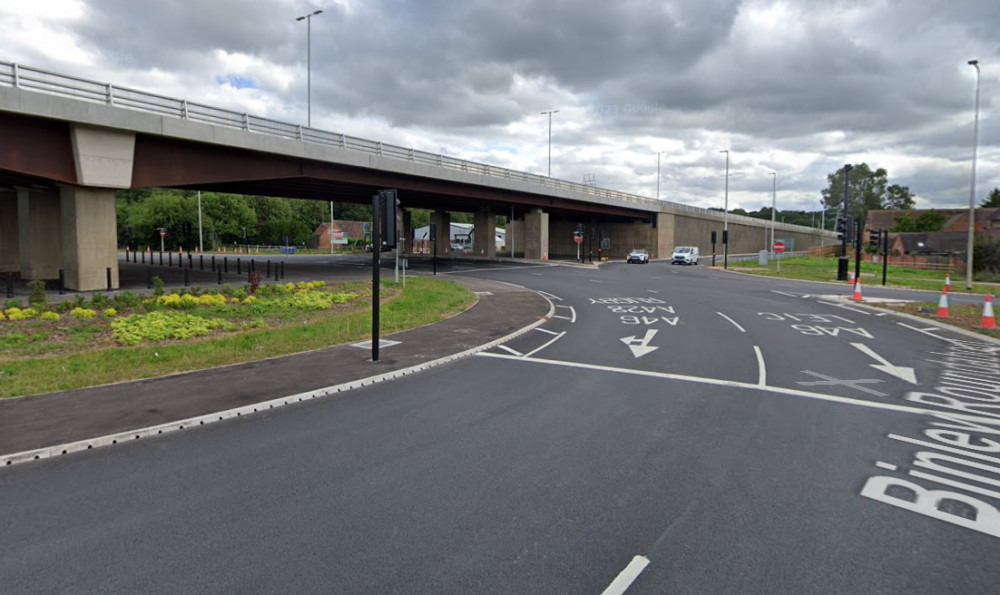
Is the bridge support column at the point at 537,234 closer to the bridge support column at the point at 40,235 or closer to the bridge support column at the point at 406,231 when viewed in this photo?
the bridge support column at the point at 406,231

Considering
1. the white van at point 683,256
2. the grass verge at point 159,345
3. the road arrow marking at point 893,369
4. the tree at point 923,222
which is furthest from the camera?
the tree at point 923,222

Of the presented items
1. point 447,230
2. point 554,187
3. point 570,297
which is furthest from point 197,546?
point 447,230

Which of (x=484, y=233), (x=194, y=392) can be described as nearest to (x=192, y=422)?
(x=194, y=392)

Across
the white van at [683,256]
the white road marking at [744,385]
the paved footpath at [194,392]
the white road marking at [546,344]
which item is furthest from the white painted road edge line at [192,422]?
the white van at [683,256]

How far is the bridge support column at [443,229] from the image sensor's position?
61594 millimetres

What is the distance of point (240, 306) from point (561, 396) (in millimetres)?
12082

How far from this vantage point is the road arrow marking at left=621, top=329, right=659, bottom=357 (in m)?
11.9

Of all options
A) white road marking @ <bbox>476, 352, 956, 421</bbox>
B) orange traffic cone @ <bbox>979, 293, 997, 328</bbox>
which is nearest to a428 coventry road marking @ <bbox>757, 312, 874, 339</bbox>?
orange traffic cone @ <bbox>979, 293, 997, 328</bbox>

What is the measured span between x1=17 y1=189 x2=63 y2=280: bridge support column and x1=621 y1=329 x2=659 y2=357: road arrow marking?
27.7 m

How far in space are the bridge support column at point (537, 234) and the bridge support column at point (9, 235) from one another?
38558 mm

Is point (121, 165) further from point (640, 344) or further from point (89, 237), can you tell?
point (640, 344)

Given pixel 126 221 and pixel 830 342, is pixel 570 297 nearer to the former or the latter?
pixel 830 342

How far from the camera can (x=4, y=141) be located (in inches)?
A: 738

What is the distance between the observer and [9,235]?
32.4 metres
